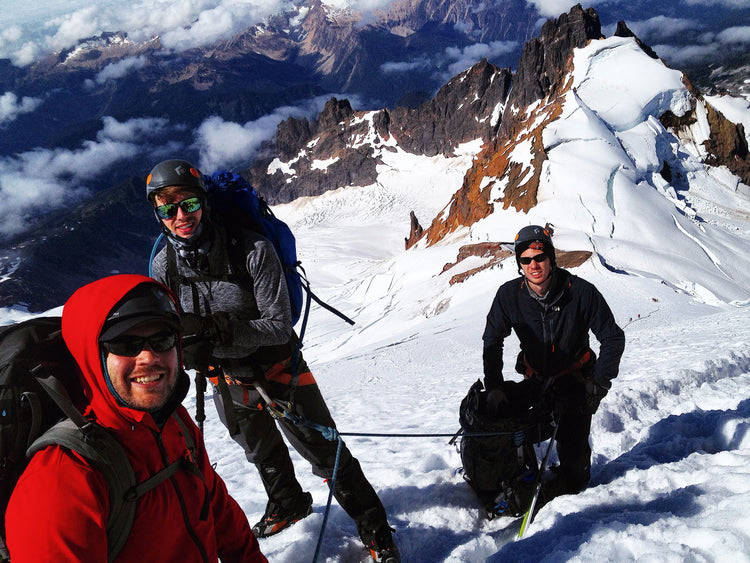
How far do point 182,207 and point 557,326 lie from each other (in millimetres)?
2801

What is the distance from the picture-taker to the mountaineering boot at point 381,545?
3.24 metres

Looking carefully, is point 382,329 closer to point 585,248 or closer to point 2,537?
point 585,248

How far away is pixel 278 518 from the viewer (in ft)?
12.1

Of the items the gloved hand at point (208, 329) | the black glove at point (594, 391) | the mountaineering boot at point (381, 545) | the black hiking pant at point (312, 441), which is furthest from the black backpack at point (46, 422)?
the black glove at point (594, 391)

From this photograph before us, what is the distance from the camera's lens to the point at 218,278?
9.82 feet

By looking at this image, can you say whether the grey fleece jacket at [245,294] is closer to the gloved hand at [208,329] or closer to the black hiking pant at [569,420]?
the gloved hand at [208,329]

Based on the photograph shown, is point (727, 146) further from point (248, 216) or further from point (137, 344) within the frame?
point (137, 344)

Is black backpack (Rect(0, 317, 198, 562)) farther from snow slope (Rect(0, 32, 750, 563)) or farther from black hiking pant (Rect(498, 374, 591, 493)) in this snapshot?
black hiking pant (Rect(498, 374, 591, 493))

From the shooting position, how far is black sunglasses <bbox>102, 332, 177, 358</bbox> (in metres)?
1.69

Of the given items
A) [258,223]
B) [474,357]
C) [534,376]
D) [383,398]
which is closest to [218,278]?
[258,223]

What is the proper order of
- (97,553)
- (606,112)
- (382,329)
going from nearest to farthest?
(97,553) → (382,329) → (606,112)

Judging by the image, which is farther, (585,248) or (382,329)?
(382,329)

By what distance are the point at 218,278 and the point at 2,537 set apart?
1692mm

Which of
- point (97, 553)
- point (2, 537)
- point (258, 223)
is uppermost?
point (258, 223)
